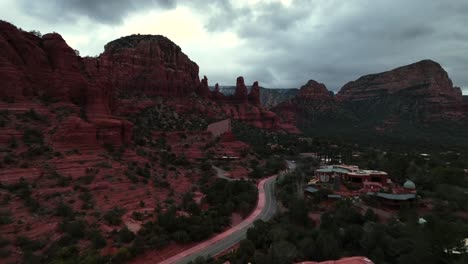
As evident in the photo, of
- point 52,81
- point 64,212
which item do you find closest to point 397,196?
point 64,212

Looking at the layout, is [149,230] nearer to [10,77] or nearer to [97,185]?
[97,185]

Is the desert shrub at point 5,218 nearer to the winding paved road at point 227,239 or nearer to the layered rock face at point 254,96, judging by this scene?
the winding paved road at point 227,239

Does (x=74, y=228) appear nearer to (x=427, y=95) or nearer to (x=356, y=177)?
(x=356, y=177)

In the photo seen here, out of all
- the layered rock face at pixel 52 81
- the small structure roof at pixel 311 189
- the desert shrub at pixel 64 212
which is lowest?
the small structure roof at pixel 311 189

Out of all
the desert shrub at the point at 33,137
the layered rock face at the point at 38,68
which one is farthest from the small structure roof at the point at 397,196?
the layered rock face at the point at 38,68

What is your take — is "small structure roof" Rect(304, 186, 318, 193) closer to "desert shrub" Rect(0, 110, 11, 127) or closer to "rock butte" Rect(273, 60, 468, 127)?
"desert shrub" Rect(0, 110, 11, 127)

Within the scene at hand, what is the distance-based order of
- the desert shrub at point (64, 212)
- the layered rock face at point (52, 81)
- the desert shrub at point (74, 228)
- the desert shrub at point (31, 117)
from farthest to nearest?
the layered rock face at point (52, 81)
the desert shrub at point (31, 117)
the desert shrub at point (64, 212)
the desert shrub at point (74, 228)

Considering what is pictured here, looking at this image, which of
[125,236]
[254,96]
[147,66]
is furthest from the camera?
[254,96]

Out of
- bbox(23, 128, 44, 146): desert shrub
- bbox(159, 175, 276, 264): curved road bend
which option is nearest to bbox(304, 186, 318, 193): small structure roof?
bbox(159, 175, 276, 264): curved road bend
